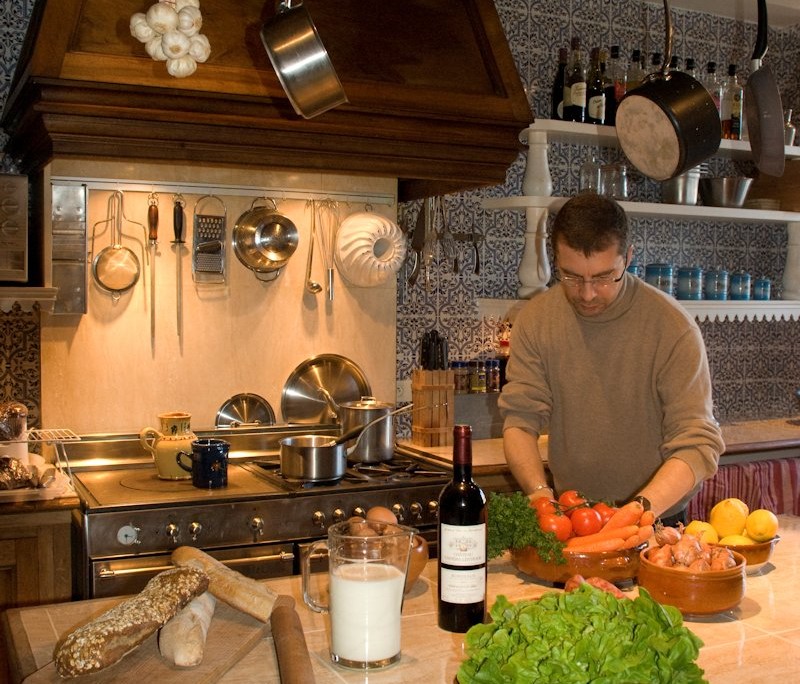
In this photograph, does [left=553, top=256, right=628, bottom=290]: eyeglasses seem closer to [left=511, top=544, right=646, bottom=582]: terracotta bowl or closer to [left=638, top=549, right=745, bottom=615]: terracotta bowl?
[left=511, top=544, right=646, bottom=582]: terracotta bowl

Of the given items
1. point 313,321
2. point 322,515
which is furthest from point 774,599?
point 313,321

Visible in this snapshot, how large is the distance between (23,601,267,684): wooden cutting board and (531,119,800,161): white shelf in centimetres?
264

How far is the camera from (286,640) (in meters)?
1.38

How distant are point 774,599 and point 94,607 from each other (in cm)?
120

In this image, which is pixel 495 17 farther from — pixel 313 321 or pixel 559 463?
pixel 559 463

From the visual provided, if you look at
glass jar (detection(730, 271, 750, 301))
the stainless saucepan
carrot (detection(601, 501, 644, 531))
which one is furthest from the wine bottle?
glass jar (detection(730, 271, 750, 301))

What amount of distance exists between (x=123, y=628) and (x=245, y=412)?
2140 millimetres

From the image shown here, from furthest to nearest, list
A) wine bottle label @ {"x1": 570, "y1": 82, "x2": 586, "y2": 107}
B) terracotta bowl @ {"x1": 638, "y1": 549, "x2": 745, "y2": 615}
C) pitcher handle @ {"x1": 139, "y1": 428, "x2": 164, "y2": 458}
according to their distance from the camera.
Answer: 1. wine bottle label @ {"x1": 570, "y1": 82, "x2": 586, "y2": 107}
2. pitcher handle @ {"x1": 139, "y1": 428, "x2": 164, "y2": 458}
3. terracotta bowl @ {"x1": 638, "y1": 549, "x2": 745, "y2": 615}

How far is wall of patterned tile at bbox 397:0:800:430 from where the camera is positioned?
3.97 m

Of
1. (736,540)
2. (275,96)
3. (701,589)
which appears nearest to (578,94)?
(275,96)

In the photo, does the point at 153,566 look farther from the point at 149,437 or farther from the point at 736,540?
the point at 736,540

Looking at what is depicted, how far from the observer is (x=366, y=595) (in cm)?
139

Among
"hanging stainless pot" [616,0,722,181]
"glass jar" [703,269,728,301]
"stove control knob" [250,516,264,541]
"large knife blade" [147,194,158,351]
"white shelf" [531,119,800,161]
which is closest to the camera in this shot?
"hanging stainless pot" [616,0,722,181]

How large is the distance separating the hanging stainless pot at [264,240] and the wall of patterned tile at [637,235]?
557mm
